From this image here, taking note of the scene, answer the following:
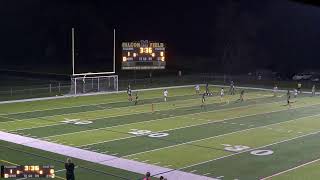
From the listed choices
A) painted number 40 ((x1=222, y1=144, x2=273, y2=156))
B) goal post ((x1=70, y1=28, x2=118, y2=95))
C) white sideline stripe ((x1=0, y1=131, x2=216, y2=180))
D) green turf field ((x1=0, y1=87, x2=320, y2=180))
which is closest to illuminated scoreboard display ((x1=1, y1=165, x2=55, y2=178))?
green turf field ((x1=0, y1=87, x2=320, y2=180))

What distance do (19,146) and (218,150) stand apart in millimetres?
7218

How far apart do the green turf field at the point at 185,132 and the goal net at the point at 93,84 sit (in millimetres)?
3117

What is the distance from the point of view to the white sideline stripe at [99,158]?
14844 mm

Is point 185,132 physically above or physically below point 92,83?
below

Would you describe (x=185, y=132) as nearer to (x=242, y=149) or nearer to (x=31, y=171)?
(x=242, y=149)

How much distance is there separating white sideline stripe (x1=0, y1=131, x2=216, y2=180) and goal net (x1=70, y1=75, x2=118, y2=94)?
1844cm

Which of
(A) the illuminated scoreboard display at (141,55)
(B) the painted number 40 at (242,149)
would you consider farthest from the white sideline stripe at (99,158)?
(A) the illuminated scoreboard display at (141,55)

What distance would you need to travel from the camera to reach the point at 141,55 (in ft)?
136

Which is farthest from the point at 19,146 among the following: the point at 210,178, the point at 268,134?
the point at 268,134

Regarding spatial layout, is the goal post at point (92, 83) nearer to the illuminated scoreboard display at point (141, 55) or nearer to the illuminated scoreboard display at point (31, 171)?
the illuminated scoreboard display at point (141, 55)

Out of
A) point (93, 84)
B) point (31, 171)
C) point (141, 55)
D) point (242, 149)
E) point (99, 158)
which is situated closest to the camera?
point (31, 171)

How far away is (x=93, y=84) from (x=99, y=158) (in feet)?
81.9

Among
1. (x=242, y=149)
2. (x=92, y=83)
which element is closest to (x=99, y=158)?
(x=242, y=149)

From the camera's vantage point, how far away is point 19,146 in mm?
18766
